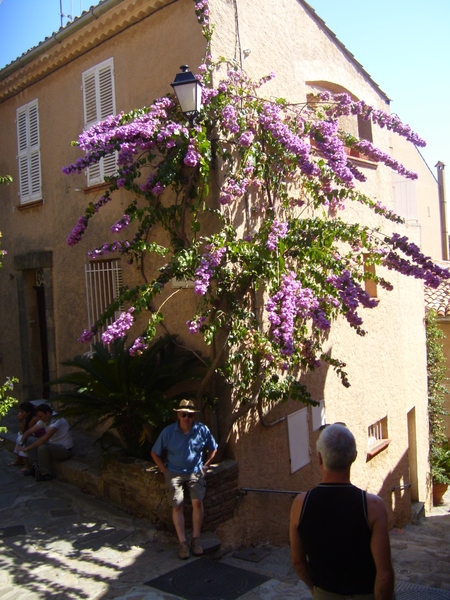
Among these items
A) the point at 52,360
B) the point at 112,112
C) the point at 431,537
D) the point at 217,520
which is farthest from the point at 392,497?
the point at 112,112

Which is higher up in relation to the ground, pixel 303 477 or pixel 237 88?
pixel 237 88

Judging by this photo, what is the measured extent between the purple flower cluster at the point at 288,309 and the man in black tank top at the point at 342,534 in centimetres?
290

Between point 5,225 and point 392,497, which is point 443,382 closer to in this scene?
point 392,497

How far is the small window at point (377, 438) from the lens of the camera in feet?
33.7

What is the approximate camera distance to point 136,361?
6707 millimetres

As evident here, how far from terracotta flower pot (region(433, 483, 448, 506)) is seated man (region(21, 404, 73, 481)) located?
8915 mm

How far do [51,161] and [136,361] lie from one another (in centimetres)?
448

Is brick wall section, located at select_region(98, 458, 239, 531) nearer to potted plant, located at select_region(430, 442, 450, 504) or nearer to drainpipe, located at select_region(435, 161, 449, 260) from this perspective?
potted plant, located at select_region(430, 442, 450, 504)

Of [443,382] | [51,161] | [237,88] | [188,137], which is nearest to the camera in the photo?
[188,137]

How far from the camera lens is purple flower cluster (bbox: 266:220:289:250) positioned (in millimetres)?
6055

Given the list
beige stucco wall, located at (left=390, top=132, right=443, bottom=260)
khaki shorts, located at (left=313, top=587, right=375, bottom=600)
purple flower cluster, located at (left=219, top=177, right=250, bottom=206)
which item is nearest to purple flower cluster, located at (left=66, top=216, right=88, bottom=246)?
purple flower cluster, located at (left=219, top=177, right=250, bottom=206)

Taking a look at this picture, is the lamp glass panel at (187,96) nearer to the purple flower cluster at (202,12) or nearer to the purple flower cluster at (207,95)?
the purple flower cluster at (207,95)

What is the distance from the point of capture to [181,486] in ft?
19.6

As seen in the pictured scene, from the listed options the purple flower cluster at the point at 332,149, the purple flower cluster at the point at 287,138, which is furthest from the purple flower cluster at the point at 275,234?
the purple flower cluster at the point at 332,149
